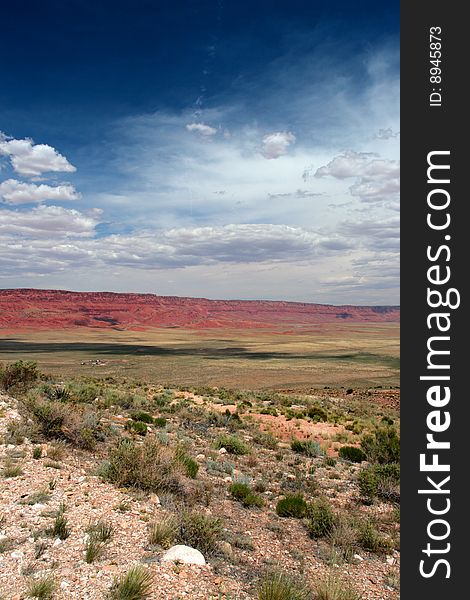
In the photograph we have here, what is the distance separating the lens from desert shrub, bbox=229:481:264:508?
8.22 metres

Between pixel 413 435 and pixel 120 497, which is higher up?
pixel 413 435

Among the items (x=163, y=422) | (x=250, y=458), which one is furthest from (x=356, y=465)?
(x=163, y=422)

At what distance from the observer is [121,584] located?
4.51 m

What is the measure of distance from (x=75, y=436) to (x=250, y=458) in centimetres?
496

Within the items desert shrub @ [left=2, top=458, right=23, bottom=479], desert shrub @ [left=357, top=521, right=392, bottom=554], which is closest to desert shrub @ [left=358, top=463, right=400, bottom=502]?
desert shrub @ [left=357, top=521, right=392, bottom=554]

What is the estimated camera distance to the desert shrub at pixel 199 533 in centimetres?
592

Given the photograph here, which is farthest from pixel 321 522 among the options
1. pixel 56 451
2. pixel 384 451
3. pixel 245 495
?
pixel 384 451

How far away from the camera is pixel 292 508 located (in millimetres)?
7961

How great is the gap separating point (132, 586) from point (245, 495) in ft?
14.3

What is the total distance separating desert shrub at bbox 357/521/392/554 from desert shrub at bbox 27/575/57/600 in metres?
5.04

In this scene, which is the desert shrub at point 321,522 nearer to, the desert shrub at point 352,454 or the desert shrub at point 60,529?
the desert shrub at point 60,529

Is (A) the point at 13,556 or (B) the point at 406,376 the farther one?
(A) the point at 13,556

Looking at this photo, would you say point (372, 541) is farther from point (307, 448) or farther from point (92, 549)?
point (307, 448)

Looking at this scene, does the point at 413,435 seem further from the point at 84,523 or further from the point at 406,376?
the point at 84,523
